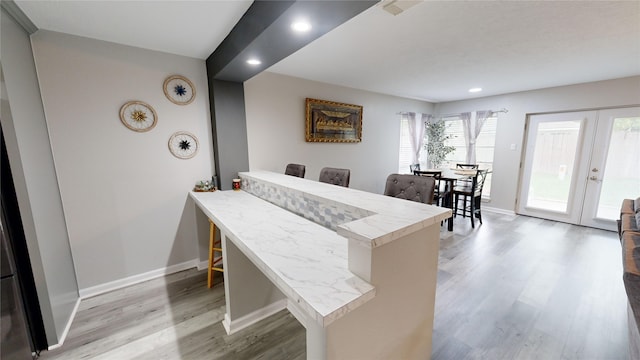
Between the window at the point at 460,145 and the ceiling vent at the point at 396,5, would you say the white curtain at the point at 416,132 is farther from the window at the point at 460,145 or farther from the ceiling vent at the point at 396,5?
the ceiling vent at the point at 396,5

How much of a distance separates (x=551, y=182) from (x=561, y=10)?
3689 mm

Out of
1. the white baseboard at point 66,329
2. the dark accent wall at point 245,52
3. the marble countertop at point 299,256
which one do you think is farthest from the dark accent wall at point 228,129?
the white baseboard at point 66,329

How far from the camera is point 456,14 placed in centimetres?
174

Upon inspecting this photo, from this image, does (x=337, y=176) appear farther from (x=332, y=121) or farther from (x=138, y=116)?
(x=138, y=116)

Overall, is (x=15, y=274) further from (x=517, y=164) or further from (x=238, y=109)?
(x=517, y=164)

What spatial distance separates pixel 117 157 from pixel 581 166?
636 cm

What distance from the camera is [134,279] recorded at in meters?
2.43

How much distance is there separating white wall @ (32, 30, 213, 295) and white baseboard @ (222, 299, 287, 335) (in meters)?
1.25

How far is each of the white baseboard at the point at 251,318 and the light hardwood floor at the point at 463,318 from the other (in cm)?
5

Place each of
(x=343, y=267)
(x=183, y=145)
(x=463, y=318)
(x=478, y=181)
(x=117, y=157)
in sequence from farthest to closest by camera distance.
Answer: (x=478, y=181) < (x=183, y=145) < (x=117, y=157) < (x=463, y=318) < (x=343, y=267)

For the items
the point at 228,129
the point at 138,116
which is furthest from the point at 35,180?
the point at 228,129

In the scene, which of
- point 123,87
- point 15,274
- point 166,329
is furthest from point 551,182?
point 15,274

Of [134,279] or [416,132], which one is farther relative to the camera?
[416,132]

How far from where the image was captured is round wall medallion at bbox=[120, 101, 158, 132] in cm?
223
